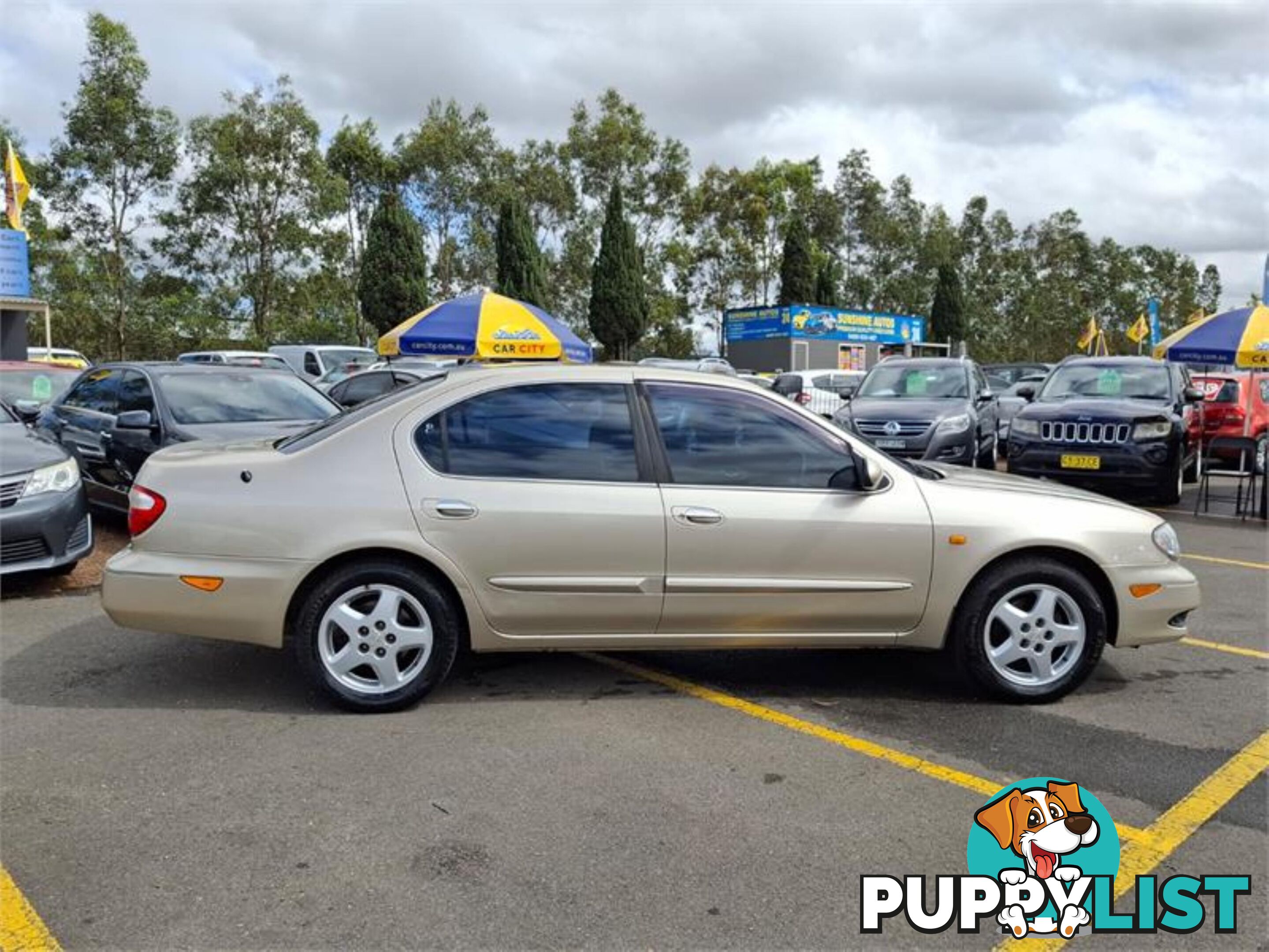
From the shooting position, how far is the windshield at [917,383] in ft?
40.6

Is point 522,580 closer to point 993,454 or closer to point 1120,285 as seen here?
point 993,454

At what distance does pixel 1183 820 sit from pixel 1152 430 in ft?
25.3

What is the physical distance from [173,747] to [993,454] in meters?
11.5

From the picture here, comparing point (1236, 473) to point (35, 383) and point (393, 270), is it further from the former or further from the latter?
point (393, 270)

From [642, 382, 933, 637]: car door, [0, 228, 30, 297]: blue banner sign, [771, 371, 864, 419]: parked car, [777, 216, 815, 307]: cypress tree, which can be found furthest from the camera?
[777, 216, 815, 307]: cypress tree

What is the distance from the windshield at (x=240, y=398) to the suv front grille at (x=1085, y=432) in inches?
285

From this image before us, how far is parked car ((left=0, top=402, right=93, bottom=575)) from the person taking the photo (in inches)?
239

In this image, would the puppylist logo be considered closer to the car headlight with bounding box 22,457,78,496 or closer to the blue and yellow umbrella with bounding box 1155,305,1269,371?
the car headlight with bounding box 22,457,78,496

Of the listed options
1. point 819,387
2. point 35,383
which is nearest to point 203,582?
point 35,383

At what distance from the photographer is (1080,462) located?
1016cm

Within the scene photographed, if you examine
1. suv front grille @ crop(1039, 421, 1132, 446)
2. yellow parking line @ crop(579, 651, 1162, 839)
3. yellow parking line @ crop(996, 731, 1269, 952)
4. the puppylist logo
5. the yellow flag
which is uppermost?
the yellow flag

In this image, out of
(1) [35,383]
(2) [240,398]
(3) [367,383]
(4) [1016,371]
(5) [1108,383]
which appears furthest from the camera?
(4) [1016,371]

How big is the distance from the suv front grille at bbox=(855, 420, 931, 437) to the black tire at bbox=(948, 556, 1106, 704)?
6649mm

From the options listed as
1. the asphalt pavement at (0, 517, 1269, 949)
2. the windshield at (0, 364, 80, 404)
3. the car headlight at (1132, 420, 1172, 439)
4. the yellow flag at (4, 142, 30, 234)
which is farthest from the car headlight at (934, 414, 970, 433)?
the yellow flag at (4, 142, 30, 234)
